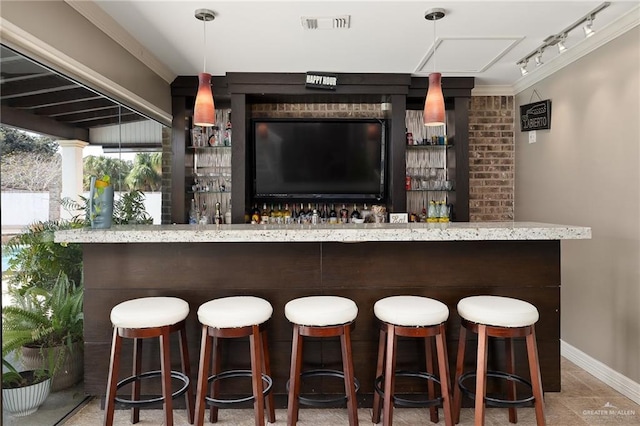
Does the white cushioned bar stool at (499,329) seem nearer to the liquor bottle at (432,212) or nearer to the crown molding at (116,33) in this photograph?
the liquor bottle at (432,212)

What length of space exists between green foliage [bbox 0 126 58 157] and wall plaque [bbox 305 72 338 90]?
2400 millimetres

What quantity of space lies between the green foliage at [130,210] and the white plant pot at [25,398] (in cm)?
124

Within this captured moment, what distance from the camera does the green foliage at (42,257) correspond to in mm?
2141

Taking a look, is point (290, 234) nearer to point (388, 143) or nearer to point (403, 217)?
point (403, 217)

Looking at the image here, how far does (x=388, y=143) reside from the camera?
443 cm

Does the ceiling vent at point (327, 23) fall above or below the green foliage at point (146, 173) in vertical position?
above

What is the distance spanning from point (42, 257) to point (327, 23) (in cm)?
233

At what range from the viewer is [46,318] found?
2430mm

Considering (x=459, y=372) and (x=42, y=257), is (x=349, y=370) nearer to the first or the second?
(x=459, y=372)

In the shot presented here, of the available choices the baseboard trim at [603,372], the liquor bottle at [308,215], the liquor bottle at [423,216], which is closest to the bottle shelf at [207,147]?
the liquor bottle at [308,215]

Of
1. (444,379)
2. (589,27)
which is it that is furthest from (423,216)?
(444,379)

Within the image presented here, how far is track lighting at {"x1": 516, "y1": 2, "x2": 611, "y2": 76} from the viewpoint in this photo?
9.23 feet

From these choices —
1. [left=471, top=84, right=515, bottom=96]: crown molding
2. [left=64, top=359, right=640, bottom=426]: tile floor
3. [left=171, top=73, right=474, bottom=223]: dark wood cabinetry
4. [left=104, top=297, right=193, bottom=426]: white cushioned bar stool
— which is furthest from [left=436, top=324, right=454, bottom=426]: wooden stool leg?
[left=471, top=84, right=515, bottom=96]: crown molding

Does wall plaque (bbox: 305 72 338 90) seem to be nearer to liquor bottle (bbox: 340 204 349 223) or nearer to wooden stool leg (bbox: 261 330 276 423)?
liquor bottle (bbox: 340 204 349 223)
